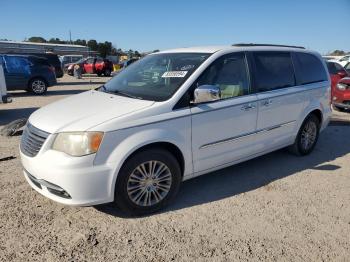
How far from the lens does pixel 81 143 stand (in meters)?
3.33

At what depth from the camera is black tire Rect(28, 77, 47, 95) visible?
48.4ft

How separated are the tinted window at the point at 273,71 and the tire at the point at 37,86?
1212cm

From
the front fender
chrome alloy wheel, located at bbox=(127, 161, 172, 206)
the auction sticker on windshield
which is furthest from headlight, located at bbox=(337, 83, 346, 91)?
chrome alloy wheel, located at bbox=(127, 161, 172, 206)

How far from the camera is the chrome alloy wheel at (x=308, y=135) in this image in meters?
5.82

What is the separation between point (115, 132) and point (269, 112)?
240 cm

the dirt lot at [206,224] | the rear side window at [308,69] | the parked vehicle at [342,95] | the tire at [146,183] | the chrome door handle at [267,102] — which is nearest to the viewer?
the dirt lot at [206,224]

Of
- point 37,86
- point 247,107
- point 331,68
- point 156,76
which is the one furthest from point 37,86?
point 247,107

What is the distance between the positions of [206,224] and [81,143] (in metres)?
1.52

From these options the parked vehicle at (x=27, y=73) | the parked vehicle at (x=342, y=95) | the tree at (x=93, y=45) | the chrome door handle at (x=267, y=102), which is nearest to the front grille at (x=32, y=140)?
the chrome door handle at (x=267, y=102)

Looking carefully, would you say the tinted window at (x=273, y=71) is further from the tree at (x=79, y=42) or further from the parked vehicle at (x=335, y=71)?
the tree at (x=79, y=42)

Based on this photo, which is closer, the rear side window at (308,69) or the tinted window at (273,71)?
the tinted window at (273,71)

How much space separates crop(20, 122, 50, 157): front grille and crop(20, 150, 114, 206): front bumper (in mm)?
102

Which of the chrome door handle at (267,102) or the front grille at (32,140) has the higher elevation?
the chrome door handle at (267,102)

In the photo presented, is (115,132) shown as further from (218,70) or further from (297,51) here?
(297,51)
